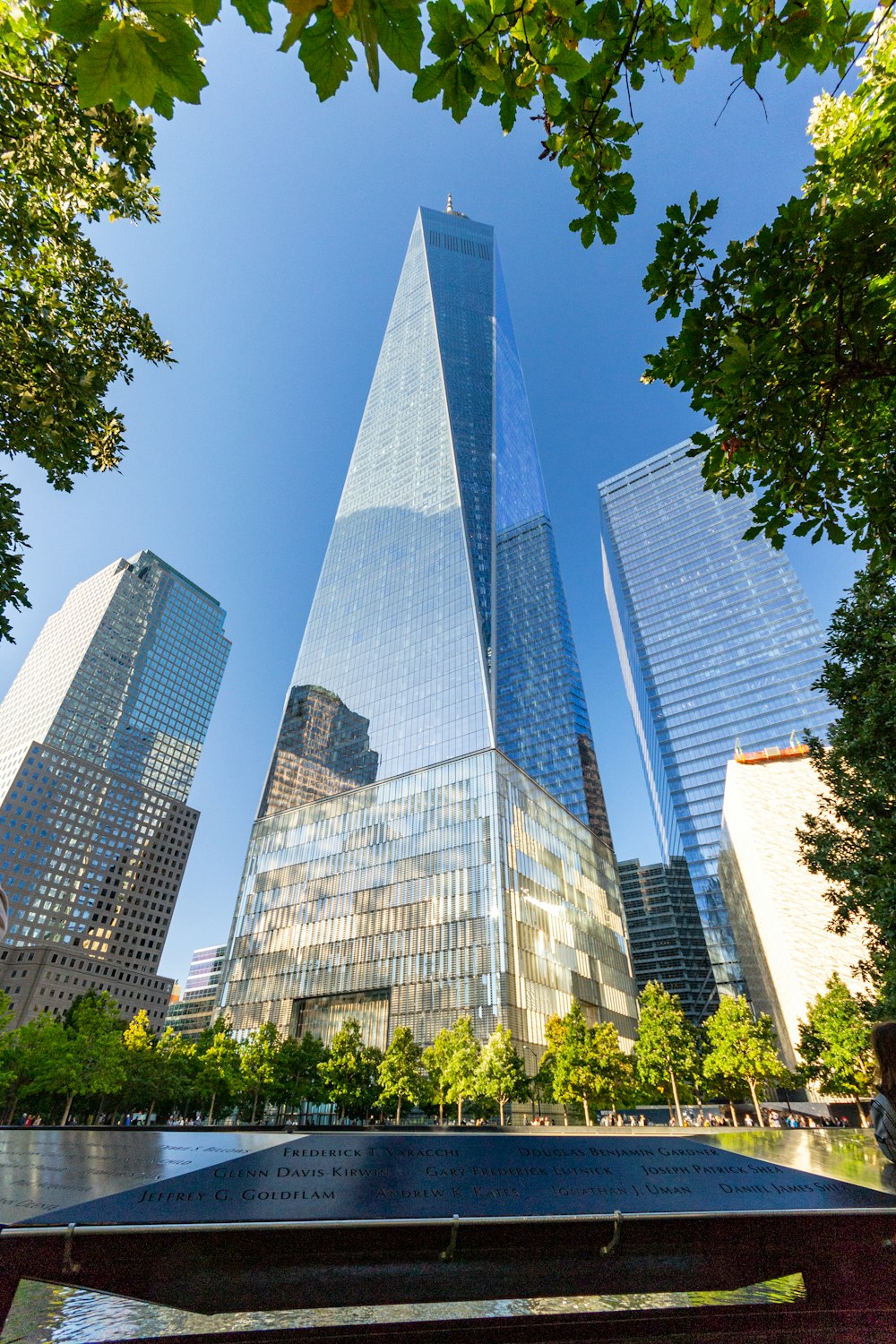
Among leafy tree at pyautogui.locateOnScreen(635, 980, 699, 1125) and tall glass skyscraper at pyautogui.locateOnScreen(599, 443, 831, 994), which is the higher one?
tall glass skyscraper at pyautogui.locateOnScreen(599, 443, 831, 994)

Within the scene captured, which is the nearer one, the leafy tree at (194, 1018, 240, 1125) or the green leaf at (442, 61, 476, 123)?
the green leaf at (442, 61, 476, 123)

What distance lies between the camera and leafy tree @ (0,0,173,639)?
23.0 ft

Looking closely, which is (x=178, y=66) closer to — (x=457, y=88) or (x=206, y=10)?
(x=206, y=10)

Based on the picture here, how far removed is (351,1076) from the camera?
41.8 m

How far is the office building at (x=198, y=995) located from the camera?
468 feet

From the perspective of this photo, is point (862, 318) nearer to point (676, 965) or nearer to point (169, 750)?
point (676, 965)

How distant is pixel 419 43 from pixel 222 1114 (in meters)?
65.1

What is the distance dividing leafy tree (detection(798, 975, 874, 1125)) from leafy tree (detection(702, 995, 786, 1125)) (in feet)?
6.94

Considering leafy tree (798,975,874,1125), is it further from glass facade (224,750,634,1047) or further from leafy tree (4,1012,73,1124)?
leafy tree (4,1012,73,1124)

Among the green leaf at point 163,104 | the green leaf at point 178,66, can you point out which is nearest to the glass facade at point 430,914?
the green leaf at point 163,104

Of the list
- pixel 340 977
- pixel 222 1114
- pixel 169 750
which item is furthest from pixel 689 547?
pixel 169 750

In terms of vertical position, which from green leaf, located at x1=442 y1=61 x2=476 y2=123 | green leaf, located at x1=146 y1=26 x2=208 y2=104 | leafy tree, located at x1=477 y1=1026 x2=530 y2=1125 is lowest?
leafy tree, located at x1=477 y1=1026 x2=530 y2=1125

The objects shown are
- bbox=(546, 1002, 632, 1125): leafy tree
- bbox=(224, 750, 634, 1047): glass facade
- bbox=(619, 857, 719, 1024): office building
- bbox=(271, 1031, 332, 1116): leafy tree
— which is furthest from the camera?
bbox=(619, 857, 719, 1024): office building

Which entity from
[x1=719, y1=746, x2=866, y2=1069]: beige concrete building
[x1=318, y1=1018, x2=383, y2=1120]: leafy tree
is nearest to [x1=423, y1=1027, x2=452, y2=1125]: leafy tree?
[x1=318, y1=1018, x2=383, y2=1120]: leafy tree
